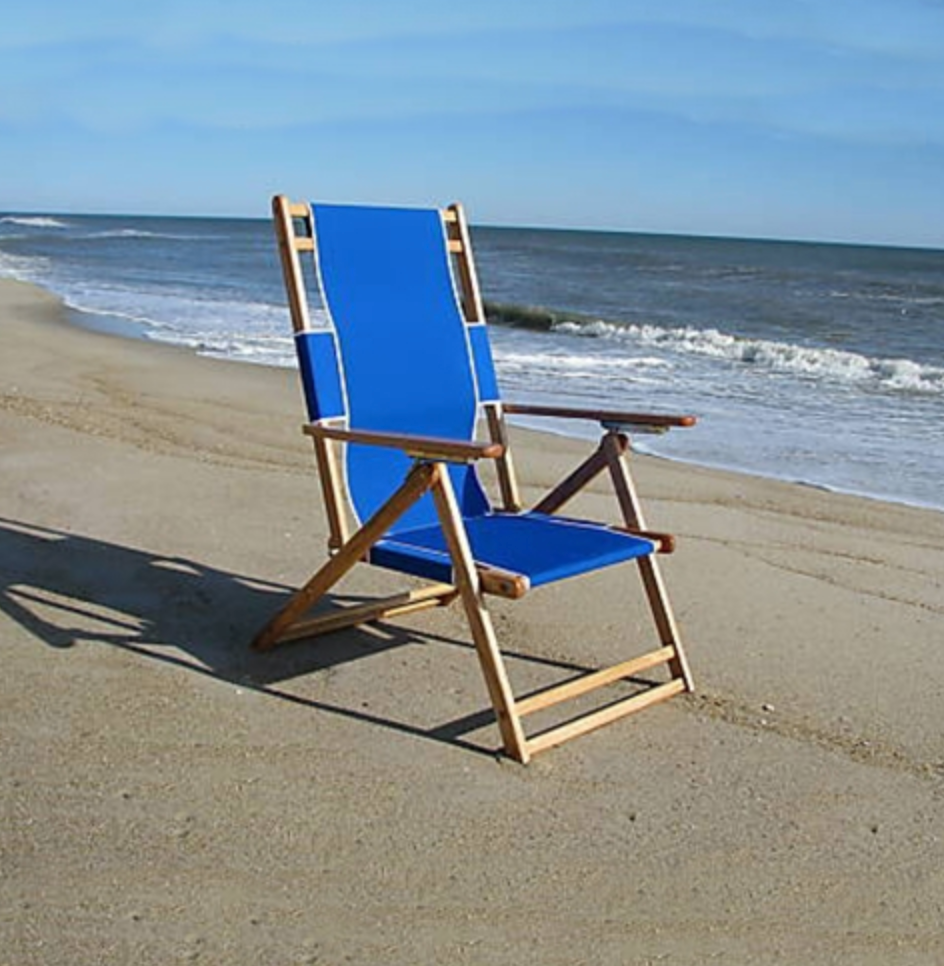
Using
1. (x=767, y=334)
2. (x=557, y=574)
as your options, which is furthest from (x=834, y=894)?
(x=767, y=334)

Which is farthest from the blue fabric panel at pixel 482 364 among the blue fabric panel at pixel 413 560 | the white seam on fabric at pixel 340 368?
the blue fabric panel at pixel 413 560

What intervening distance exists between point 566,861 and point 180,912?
0.78m

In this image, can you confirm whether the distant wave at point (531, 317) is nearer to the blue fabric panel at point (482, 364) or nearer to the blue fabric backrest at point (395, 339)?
the blue fabric panel at point (482, 364)

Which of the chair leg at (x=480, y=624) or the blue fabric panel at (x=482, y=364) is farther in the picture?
the blue fabric panel at (x=482, y=364)

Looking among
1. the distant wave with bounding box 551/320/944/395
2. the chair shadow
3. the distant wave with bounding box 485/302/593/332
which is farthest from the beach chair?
the distant wave with bounding box 485/302/593/332

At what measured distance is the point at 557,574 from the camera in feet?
10.0

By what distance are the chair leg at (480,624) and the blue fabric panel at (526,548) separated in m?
0.10

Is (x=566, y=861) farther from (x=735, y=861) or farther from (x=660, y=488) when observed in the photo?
(x=660, y=488)

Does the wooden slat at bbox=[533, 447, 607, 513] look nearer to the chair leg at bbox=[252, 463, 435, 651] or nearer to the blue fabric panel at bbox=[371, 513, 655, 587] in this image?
the blue fabric panel at bbox=[371, 513, 655, 587]

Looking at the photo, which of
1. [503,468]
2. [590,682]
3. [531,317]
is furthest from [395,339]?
[531,317]

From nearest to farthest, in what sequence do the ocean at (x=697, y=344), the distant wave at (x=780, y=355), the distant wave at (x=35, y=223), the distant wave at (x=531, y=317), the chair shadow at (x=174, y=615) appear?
the chair shadow at (x=174, y=615), the ocean at (x=697, y=344), the distant wave at (x=780, y=355), the distant wave at (x=531, y=317), the distant wave at (x=35, y=223)

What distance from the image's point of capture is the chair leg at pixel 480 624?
9.74 feet

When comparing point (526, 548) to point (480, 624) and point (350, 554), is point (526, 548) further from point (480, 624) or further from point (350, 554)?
point (350, 554)

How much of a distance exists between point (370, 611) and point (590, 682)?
0.83m
